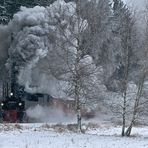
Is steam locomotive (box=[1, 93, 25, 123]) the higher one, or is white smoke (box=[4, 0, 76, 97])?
white smoke (box=[4, 0, 76, 97])

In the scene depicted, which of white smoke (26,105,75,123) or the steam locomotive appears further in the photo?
white smoke (26,105,75,123)

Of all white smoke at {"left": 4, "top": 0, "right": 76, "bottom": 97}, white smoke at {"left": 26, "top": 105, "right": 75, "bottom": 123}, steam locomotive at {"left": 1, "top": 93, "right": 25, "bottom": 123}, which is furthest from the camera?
white smoke at {"left": 4, "top": 0, "right": 76, "bottom": 97}

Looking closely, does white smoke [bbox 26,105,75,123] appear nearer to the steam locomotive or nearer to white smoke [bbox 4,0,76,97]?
the steam locomotive

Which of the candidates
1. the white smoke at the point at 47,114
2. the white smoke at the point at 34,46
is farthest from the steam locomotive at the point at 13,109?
the white smoke at the point at 34,46

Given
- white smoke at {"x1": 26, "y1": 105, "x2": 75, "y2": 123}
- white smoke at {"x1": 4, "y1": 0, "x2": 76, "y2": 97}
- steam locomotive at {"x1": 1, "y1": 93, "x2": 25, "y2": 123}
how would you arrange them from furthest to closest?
white smoke at {"x1": 4, "y1": 0, "x2": 76, "y2": 97} → white smoke at {"x1": 26, "y1": 105, "x2": 75, "y2": 123} → steam locomotive at {"x1": 1, "y1": 93, "x2": 25, "y2": 123}

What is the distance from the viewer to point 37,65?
4269 cm

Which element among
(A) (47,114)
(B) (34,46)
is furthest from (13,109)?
(B) (34,46)

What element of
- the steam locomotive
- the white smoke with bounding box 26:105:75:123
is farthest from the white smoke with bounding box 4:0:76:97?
the steam locomotive

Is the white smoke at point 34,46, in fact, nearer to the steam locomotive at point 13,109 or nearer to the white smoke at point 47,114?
the white smoke at point 47,114

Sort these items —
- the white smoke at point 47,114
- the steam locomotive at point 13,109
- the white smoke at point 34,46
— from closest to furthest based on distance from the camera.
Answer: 1. the steam locomotive at point 13,109
2. the white smoke at point 47,114
3. the white smoke at point 34,46

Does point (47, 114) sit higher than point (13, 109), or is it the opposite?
point (13, 109)

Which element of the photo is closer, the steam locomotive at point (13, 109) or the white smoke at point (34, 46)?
the steam locomotive at point (13, 109)

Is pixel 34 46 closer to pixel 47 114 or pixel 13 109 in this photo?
pixel 47 114

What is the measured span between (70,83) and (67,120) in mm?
12449
